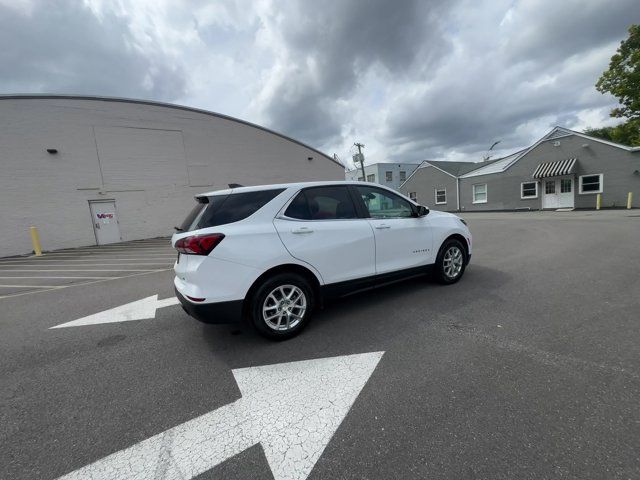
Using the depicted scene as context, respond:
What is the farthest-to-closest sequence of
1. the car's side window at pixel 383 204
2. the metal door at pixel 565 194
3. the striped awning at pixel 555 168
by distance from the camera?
the metal door at pixel 565 194 → the striped awning at pixel 555 168 → the car's side window at pixel 383 204

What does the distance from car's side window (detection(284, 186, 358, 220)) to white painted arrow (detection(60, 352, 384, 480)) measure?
1.70m

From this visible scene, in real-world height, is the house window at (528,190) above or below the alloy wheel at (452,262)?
above

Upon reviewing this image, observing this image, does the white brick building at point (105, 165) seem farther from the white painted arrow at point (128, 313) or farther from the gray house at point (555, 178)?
the gray house at point (555, 178)

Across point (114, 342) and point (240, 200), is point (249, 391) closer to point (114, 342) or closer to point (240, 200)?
point (240, 200)

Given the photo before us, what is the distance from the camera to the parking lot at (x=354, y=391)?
1.78m

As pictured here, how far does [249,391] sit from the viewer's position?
2496mm

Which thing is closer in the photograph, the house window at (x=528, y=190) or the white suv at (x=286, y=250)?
the white suv at (x=286, y=250)

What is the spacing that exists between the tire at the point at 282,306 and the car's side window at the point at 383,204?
1.47m

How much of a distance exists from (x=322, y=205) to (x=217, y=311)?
1.73m

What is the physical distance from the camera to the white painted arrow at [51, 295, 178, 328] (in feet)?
14.3

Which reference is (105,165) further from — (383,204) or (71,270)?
(383,204)

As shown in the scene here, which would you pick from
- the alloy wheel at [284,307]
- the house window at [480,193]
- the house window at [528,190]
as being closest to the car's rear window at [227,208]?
the alloy wheel at [284,307]

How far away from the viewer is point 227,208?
3.24 metres

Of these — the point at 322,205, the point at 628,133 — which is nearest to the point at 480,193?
the point at 628,133
